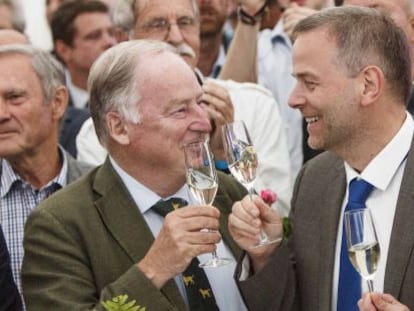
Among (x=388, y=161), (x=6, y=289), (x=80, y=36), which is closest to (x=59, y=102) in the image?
(x=6, y=289)

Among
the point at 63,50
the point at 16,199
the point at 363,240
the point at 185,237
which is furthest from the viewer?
the point at 63,50

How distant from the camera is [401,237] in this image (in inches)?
183

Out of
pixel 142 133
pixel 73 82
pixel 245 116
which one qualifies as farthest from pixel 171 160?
pixel 73 82

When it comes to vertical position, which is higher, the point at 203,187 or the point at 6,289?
the point at 203,187

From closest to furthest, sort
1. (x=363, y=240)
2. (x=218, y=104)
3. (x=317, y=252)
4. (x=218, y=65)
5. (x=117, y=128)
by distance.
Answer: (x=363, y=240) < (x=317, y=252) < (x=117, y=128) < (x=218, y=104) < (x=218, y=65)

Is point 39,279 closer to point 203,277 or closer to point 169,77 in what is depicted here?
point 203,277

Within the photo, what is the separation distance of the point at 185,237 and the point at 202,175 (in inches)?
10.4

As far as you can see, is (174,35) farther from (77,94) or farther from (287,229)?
(77,94)

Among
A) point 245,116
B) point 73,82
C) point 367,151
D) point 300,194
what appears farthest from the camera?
point 73,82

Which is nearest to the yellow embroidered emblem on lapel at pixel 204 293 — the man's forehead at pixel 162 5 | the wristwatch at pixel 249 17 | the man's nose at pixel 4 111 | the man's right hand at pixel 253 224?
the man's right hand at pixel 253 224

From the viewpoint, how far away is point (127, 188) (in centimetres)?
516

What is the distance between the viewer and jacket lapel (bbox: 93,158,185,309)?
4.97 m

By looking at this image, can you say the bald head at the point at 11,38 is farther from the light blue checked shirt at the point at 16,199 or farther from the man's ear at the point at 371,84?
the man's ear at the point at 371,84

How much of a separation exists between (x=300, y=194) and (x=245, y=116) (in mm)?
1464
